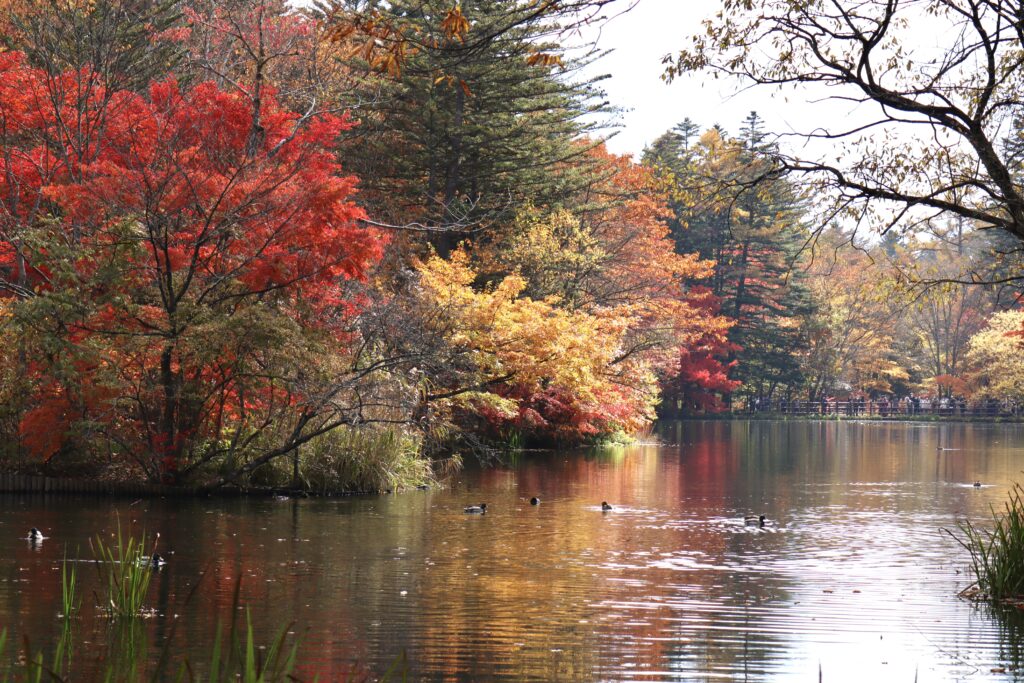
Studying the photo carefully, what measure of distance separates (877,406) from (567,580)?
5540 centimetres

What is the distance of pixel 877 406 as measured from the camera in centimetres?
6350

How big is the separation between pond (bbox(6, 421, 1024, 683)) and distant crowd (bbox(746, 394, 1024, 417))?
40773mm

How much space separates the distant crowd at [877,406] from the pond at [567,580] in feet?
134

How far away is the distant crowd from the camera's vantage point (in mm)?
60625

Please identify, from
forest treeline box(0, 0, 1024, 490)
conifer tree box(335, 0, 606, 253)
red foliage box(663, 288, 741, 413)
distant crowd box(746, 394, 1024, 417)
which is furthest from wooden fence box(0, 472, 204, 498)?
distant crowd box(746, 394, 1024, 417)

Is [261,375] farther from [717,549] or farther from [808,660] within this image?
[808,660]

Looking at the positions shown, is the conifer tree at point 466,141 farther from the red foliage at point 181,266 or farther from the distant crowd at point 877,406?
the distant crowd at point 877,406

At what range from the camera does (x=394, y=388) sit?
61.4 feet

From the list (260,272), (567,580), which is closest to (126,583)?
(567,580)

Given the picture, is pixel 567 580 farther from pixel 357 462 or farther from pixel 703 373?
pixel 703 373

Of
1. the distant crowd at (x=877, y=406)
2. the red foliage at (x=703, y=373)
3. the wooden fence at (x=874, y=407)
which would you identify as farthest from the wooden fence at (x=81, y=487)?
the distant crowd at (x=877, y=406)

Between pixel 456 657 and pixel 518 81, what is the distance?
26.7 m

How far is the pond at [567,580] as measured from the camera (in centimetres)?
794

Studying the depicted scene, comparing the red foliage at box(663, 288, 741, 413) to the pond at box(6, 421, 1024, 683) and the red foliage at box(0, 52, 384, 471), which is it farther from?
the red foliage at box(0, 52, 384, 471)
